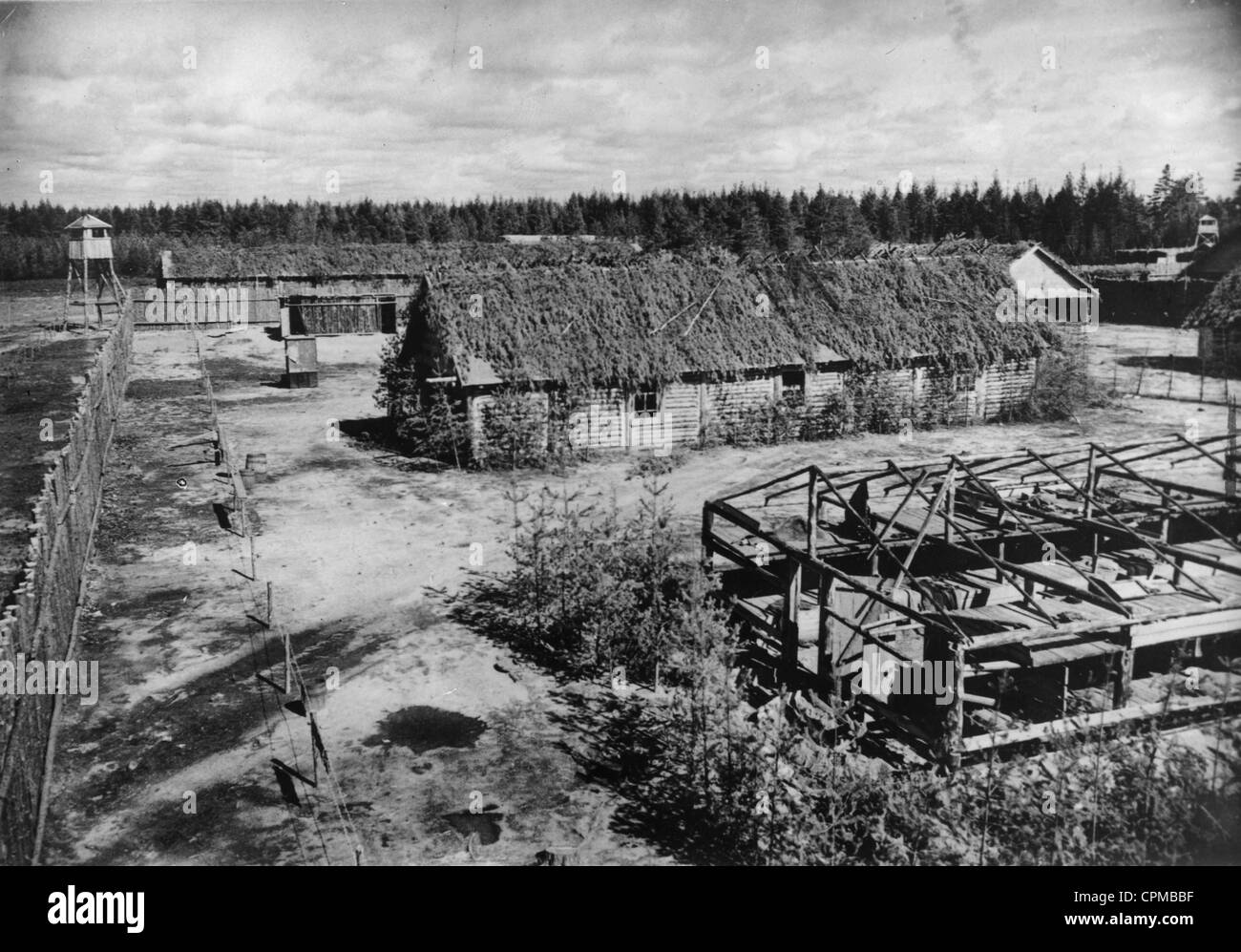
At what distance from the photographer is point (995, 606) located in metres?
11.0

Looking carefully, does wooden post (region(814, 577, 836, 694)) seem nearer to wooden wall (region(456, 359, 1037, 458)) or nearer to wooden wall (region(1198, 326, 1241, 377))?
Result: wooden wall (region(456, 359, 1037, 458))

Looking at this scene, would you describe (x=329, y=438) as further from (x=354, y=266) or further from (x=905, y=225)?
(x=905, y=225)

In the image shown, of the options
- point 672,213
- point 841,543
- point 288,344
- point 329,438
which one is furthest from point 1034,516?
point 672,213

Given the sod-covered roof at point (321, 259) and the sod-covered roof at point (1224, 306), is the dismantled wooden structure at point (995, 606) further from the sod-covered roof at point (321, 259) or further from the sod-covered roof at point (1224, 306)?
the sod-covered roof at point (321, 259)

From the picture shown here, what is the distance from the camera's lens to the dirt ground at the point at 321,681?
7906mm

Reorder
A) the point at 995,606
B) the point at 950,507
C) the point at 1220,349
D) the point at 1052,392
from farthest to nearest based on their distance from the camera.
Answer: the point at 1220,349 → the point at 1052,392 → the point at 950,507 → the point at 995,606

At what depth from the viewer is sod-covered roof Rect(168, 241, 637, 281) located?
159 ft

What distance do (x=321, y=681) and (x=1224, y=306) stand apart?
105 feet

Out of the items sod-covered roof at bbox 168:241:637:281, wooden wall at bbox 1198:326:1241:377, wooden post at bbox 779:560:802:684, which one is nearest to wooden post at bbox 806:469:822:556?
wooden post at bbox 779:560:802:684

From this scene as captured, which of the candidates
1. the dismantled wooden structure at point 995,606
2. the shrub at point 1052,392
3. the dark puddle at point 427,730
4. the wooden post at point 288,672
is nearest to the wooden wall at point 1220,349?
the shrub at point 1052,392

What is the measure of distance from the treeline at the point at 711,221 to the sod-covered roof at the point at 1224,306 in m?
35.7

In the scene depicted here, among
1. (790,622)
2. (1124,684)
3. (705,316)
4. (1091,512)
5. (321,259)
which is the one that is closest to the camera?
(1124,684)

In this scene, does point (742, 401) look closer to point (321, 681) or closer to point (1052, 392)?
point (1052, 392)

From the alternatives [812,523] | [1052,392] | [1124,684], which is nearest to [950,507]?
[812,523]
